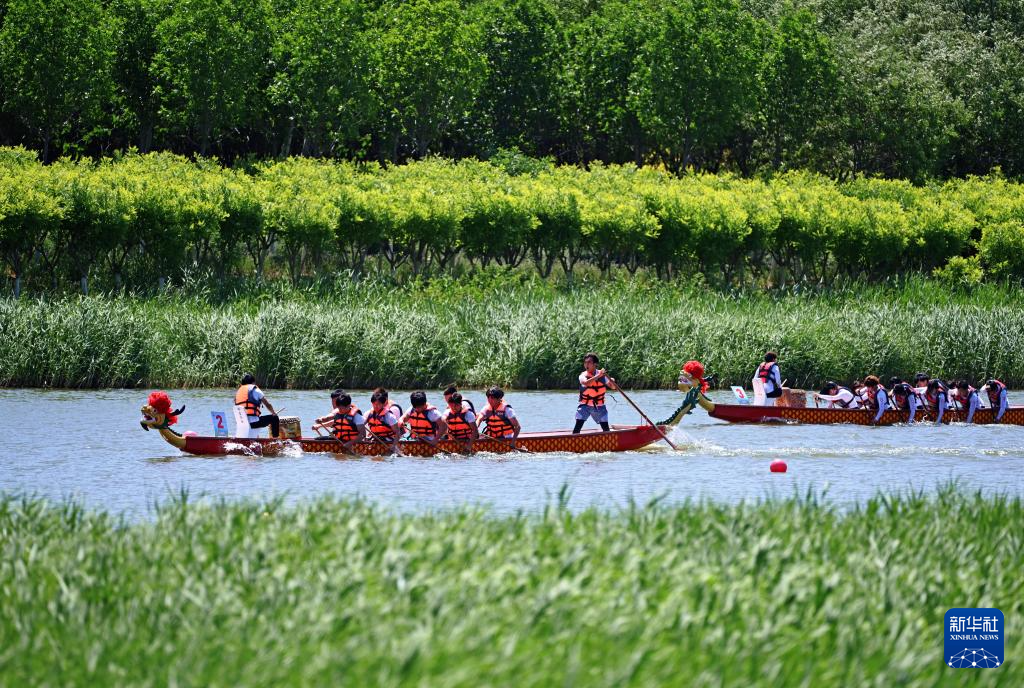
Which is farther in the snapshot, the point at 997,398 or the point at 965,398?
Result: the point at 965,398

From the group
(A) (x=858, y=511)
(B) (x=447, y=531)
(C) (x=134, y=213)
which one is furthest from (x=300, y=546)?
→ (C) (x=134, y=213)

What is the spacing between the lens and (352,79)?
6069 centimetres

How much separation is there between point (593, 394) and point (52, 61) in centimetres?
3755

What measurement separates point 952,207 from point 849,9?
29.5 meters

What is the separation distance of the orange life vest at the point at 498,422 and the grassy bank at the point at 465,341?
11.5m

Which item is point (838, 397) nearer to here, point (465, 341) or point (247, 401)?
point (465, 341)

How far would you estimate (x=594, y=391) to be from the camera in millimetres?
25781

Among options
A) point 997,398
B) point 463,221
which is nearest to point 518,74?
point 463,221

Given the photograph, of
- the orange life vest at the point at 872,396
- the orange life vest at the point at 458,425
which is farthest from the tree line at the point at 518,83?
the orange life vest at the point at 458,425

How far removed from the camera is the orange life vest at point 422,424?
80.2ft

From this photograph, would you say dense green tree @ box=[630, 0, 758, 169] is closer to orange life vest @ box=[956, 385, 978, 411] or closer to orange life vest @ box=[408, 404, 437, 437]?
orange life vest @ box=[956, 385, 978, 411]

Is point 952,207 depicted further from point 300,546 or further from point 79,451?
point 300,546

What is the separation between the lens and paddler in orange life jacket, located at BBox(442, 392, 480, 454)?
80.4 ft

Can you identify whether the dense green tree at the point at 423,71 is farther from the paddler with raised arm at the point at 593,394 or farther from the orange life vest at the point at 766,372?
the paddler with raised arm at the point at 593,394
